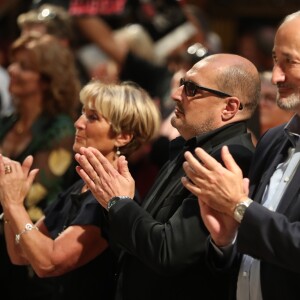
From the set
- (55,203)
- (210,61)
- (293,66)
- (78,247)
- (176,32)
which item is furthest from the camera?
(176,32)

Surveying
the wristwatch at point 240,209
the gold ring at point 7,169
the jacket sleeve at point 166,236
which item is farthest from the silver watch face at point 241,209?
the gold ring at point 7,169

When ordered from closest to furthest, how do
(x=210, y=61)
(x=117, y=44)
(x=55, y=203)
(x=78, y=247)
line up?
(x=210, y=61), (x=78, y=247), (x=55, y=203), (x=117, y=44)

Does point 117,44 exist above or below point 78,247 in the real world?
below

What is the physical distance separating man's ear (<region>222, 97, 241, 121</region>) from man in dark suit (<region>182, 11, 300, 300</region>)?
Result: 0.15 m

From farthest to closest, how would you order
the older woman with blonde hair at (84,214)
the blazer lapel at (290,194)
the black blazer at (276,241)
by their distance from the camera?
the older woman with blonde hair at (84,214)
the blazer lapel at (290,194)
the black blazer at (276,241)

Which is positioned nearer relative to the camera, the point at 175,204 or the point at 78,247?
the point at 175,204

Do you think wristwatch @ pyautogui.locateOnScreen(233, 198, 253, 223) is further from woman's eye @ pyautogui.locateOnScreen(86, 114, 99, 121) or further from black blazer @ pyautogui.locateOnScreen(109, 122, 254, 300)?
woman's eye @ pyautogui.locateOnScreen(86, 114, 99, 121)

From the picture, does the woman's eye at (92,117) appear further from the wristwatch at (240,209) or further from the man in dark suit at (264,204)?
the wristwatch at (240,209)

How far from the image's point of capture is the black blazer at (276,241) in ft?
9.01

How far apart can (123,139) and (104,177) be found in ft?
1.68

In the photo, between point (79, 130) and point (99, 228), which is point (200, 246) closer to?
point (99, 228)

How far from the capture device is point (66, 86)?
4.83 meters

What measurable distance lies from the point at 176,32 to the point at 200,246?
13.9ft

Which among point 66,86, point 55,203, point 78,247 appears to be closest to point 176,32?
point 66,86
